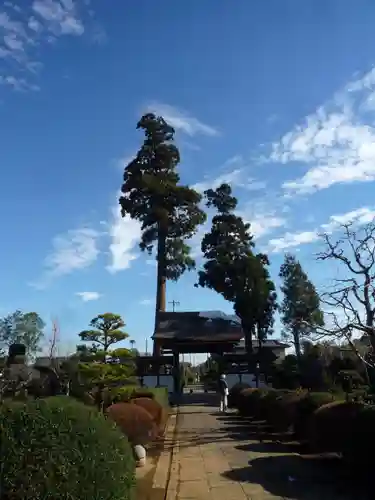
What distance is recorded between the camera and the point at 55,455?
13.3 ft

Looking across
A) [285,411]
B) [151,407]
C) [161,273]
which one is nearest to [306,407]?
[285,411]

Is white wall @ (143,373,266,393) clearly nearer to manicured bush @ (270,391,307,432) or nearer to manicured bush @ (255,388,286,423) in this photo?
manicured bush @ (255,388,286,423)

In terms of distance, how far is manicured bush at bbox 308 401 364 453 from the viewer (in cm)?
830

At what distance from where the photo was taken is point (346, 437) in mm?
7379

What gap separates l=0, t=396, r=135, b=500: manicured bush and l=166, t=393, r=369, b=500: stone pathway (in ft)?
10.6

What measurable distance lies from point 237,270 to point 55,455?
30.5 metres

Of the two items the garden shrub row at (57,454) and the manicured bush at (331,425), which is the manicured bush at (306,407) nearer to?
the manicured bush at (331,425)

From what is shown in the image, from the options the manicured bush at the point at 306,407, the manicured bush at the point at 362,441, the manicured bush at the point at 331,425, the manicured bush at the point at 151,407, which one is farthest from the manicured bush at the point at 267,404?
the manicured bush at the point at 362,441

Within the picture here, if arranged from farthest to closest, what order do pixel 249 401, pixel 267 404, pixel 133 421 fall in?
pixel 249 401 → pixel 267 404 → pixel 133 421

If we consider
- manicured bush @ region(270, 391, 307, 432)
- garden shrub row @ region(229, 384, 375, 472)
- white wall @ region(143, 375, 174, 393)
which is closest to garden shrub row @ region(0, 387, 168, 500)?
garden shrub row @ region(229, 384, 375, 472)

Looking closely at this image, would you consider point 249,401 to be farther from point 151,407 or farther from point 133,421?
point 133,421

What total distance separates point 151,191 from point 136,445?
2490 centimetres

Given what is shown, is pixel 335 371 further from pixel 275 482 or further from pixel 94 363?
pixel 275 482

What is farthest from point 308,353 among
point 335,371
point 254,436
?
point 254,436
